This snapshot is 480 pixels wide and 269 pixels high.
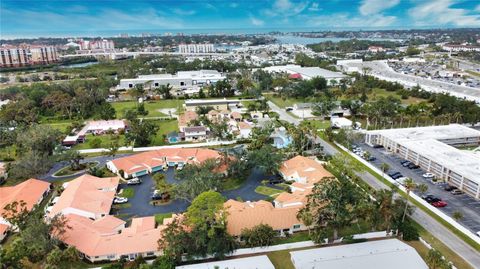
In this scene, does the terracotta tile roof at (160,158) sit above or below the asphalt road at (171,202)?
above

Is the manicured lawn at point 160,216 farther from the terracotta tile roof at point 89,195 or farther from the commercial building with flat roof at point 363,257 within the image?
the commercial building with flat roof at point 363,257

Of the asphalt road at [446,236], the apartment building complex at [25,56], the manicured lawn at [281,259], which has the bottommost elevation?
the manicured lawn at [281,259]

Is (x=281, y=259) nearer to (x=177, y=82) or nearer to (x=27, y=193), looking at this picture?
(x=27, y=193)

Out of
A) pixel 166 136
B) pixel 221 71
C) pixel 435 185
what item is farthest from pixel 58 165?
pixel 221 71

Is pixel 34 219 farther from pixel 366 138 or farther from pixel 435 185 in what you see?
pixel 366 138

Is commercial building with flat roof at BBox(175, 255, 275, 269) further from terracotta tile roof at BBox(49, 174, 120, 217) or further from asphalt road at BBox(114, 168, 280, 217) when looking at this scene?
terracotta tile roof at BBox(49, 174, 120, 217)

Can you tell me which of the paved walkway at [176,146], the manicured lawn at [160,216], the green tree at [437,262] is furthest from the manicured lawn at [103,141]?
the green tree at [437,262]
